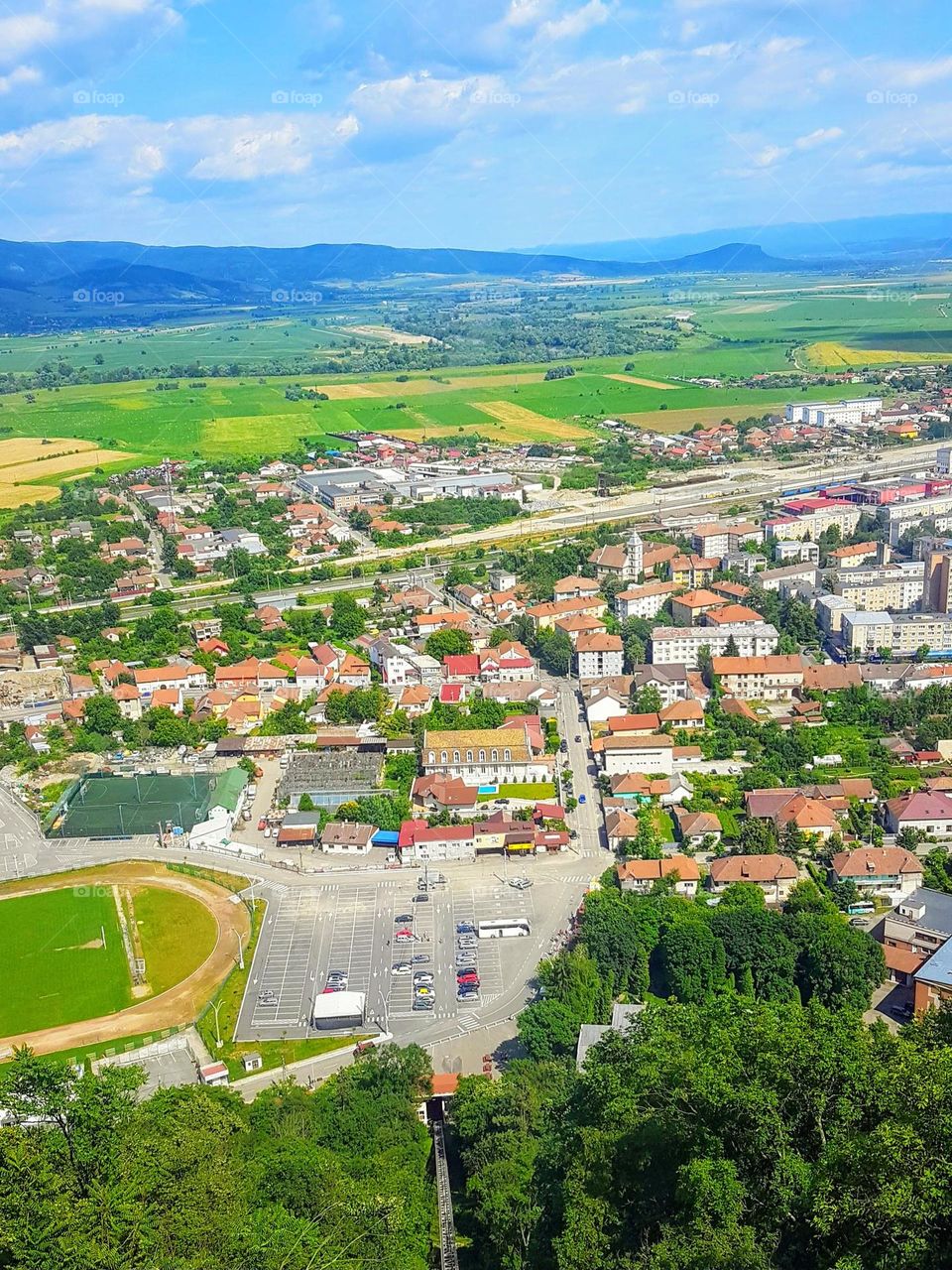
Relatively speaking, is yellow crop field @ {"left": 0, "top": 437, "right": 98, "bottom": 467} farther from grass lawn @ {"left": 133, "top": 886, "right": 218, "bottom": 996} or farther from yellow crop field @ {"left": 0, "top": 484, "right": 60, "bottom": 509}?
grass lawn @ {"left": 133, "top": 886, "right": 218, "bottom": 996}

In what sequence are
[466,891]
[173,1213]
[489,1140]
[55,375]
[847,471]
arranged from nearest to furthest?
1. [173,1213]
2. [489,1140]
3. [466,891]
4. [847,471]
5. [55,375]

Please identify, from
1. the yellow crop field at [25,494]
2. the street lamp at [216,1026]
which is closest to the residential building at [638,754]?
the street lamp at [216,1026]

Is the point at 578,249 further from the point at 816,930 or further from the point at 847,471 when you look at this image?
the point at 816,930

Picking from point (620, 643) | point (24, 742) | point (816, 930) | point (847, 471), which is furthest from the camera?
point (847, 471)

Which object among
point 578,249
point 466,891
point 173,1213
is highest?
point 578,249

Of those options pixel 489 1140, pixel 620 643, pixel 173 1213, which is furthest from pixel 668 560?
pixel 173 1213

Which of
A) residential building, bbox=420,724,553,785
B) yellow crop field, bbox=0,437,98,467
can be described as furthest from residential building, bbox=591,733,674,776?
yellow crop field, bbox=0,437,98,467

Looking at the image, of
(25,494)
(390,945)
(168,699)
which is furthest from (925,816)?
(25,494)

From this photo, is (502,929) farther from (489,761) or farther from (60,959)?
(60,959)
